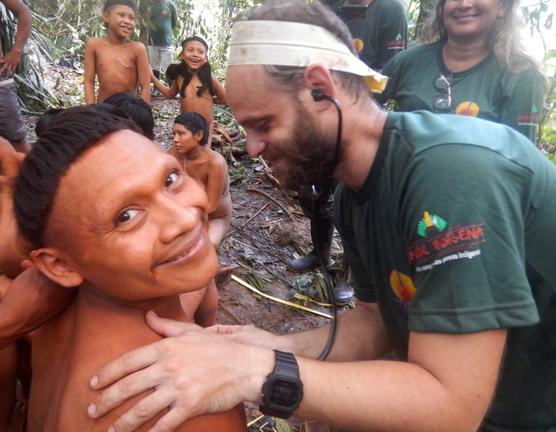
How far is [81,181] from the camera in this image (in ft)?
4.16

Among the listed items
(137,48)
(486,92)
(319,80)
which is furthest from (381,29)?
(137,48)

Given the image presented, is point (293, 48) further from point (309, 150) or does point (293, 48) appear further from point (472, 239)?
point (472, 239)

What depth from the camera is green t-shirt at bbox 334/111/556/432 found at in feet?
3.98

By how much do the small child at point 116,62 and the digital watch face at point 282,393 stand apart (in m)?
4.71

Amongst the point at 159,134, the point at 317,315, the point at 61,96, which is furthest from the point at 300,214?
the point at 61,96

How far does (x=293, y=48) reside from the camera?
1.56m

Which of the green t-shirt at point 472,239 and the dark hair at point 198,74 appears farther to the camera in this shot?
the dark hair at point 198,74

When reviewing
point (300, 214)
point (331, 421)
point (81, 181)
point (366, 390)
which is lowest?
point (300, 214)

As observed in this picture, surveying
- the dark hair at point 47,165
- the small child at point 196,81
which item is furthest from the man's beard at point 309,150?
the small child at point 196,81

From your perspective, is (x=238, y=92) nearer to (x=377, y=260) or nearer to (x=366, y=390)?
(x=377, y=260)

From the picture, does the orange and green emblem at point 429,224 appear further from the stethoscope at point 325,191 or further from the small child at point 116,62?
the small child at point 116,62

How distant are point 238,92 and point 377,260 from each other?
29.9 inches

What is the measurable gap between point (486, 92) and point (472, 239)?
2030mm

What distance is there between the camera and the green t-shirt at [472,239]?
1214mm
